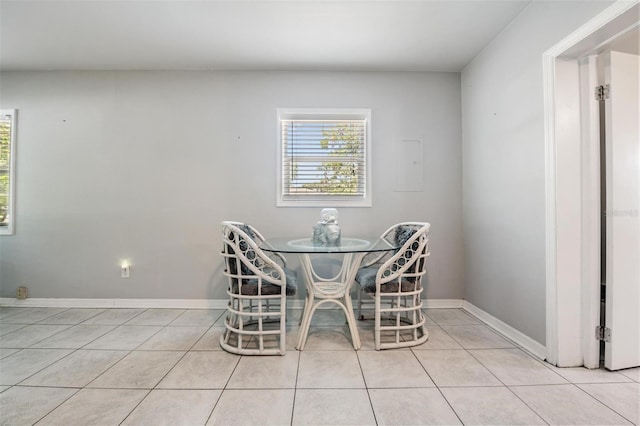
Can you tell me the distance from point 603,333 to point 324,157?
247 cm

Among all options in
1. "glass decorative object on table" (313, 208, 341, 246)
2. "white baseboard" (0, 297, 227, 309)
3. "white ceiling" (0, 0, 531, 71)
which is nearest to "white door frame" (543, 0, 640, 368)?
"white ceiling" (0, 0, 531, 71)

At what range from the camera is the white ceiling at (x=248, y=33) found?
2.04m

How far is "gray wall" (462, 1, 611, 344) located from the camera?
6.13 feet

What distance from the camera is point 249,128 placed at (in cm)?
292

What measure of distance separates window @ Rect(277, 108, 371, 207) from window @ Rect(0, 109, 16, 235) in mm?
2800

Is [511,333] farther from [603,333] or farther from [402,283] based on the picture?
[402,283]

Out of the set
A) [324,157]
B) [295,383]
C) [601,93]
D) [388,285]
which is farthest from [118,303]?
[601,93]

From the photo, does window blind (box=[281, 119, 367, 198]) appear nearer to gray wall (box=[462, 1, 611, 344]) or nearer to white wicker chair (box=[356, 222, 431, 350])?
white wicker chair (box=[356, 222, 431, 350])

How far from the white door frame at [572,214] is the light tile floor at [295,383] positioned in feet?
0.72

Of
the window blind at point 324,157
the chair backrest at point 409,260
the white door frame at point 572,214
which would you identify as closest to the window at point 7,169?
the window blind at point 324,157

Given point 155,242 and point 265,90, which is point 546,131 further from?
point 155,242

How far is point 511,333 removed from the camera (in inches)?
84.6

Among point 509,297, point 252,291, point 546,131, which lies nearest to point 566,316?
point 509,297

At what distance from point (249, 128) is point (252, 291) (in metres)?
1.75
